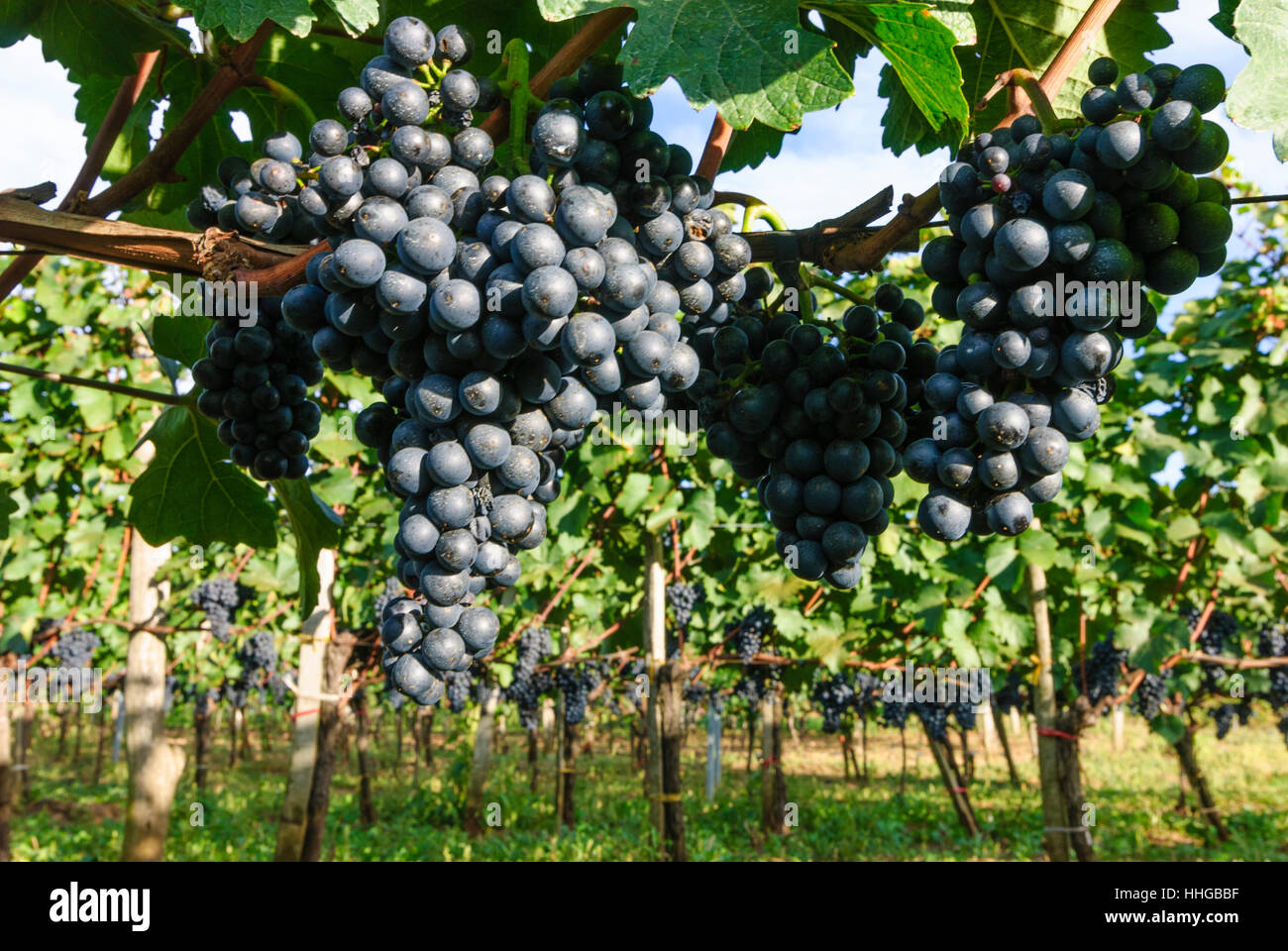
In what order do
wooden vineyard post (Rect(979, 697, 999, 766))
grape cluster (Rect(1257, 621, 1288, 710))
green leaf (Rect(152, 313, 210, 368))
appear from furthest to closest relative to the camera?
wooden vineyard post (Rect(979, 697, 999, 766)) < grape cluster (Rect(1257, 621, 1288, 710)) < green leaf (Rect(152, 313, 210, 368))

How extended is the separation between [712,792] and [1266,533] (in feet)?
32.8

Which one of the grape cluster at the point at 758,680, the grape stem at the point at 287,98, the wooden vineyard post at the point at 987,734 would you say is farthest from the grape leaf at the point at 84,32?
the wooden vineyard post at the point at 987,734

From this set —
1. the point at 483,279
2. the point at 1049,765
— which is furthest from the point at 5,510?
the point at 1049,765

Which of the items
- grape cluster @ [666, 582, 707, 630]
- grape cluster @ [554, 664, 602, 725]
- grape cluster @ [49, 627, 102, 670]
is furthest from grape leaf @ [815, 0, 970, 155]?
grape cluster @ [49, 627, 102, 670]

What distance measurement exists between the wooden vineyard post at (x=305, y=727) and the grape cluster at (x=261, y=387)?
14.8 feet

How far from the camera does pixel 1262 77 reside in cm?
103

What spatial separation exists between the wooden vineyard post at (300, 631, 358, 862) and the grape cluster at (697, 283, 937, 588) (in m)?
5.57

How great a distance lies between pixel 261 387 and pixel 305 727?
4932mm

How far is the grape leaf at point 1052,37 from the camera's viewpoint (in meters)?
1.53

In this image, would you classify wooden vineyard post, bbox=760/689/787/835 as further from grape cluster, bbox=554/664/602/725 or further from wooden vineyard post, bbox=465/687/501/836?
wooden vineyard post, bbox=465/687/501/836

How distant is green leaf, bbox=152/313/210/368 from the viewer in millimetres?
2008

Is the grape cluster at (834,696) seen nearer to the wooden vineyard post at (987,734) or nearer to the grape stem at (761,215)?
the wooden vineyard post at (987,734)

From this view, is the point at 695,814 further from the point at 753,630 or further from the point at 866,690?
the point at 753,630

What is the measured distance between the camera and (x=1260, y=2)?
3.42ft
